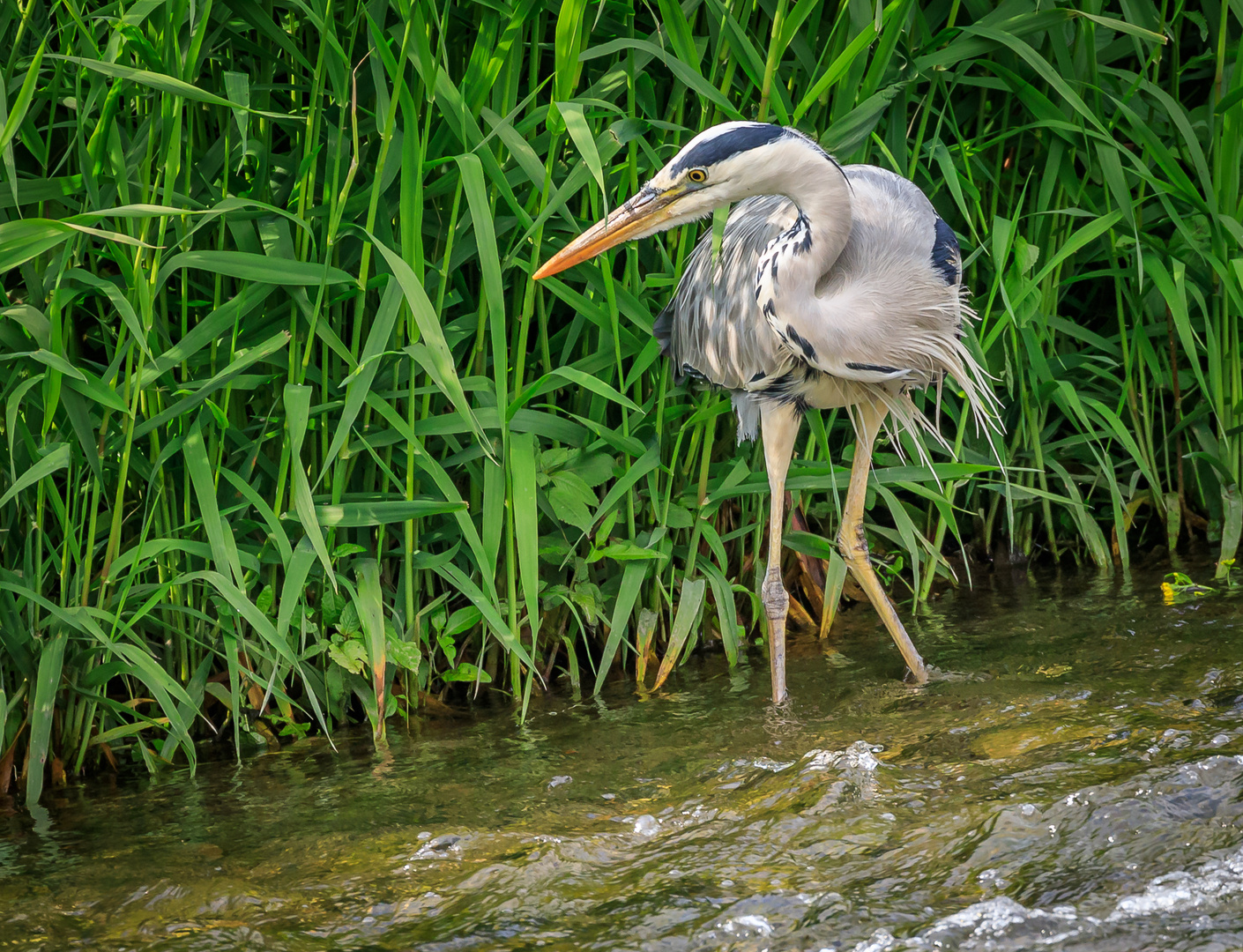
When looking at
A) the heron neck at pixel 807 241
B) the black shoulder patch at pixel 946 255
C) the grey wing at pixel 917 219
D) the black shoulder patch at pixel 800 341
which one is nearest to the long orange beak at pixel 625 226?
Result: the heron neck at pixel 807 241

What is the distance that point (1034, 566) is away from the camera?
375 centimetres

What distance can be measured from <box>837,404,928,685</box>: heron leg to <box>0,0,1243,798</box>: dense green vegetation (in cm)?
9

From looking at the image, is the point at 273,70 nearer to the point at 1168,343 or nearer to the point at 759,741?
the point at 759,741

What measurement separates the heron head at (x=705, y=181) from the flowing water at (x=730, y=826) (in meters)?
1.10

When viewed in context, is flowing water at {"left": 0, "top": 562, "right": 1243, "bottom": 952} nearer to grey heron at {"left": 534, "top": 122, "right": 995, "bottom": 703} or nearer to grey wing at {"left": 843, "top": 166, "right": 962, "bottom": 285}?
grey heron at {"left": 534, "top": 122, "right": 995, "bottom": 703}

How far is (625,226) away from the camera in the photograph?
264 cm

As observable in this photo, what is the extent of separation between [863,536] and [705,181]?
42.3 inches

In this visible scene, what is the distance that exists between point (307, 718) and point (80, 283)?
3.68 ft

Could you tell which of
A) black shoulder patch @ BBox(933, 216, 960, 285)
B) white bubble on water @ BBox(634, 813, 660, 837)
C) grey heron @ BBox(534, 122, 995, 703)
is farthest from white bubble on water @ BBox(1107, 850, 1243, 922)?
black shoulder patch @ BBox(933, 216, 960, 285)

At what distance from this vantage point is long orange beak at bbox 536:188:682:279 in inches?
103

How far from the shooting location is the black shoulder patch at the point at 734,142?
2531 millimetres

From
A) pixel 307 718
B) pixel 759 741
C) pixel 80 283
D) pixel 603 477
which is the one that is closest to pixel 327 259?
pixel 80 283

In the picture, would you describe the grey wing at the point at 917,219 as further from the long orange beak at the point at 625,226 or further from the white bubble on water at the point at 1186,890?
the white bubble on water at the point at 1186,890

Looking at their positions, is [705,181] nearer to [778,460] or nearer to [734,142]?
[734,142]
